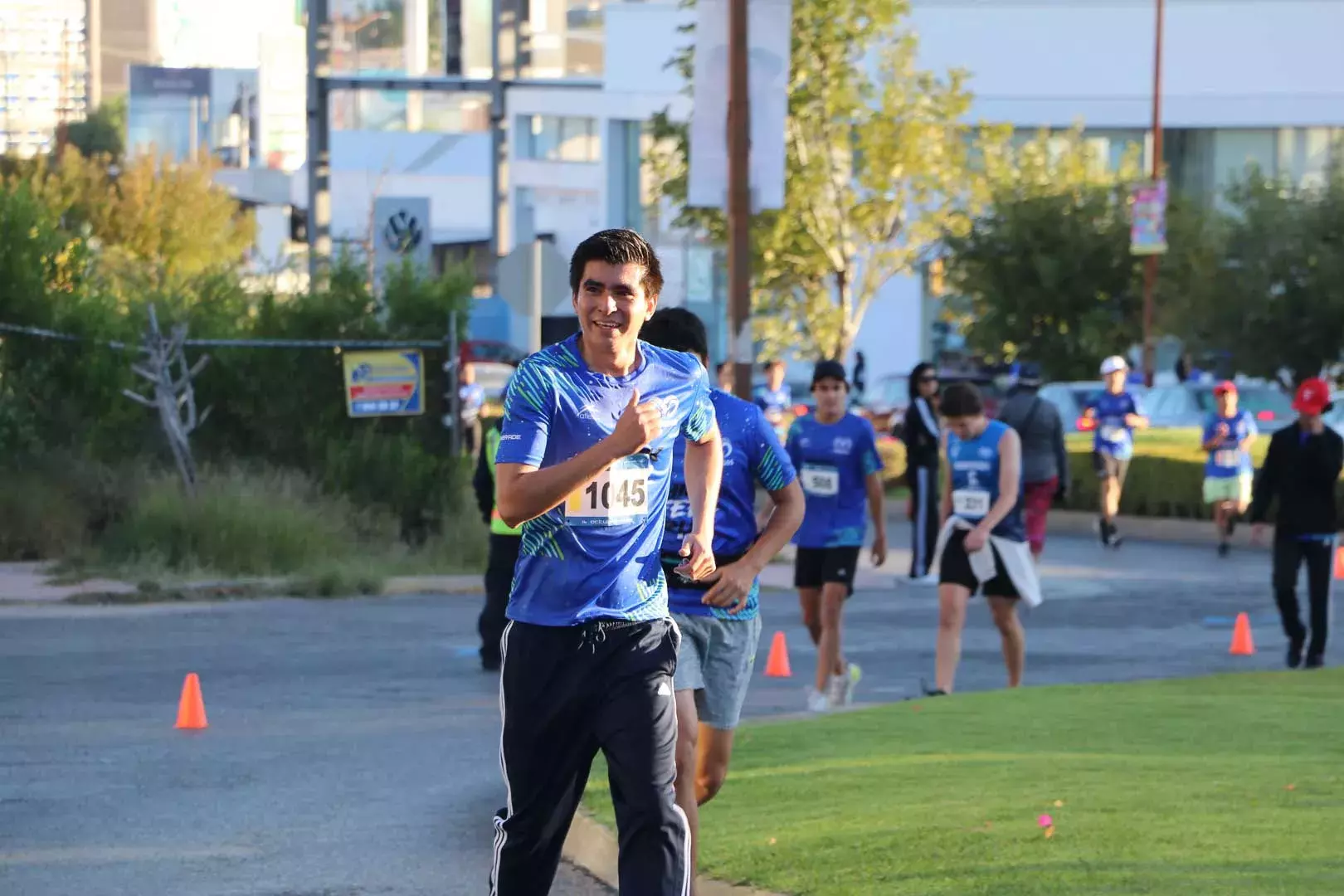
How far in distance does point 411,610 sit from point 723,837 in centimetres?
1009

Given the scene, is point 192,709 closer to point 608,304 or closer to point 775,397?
point 608,304

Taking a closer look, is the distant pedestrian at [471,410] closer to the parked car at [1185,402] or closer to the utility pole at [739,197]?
the utility pole at [739,197]

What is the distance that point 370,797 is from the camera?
9.52m

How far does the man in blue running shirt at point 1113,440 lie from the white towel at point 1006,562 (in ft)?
41.3

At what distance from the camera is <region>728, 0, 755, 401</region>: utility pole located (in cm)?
2016

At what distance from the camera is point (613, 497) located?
5.34m

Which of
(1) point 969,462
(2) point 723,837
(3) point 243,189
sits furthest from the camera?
A: (3) point 243,189

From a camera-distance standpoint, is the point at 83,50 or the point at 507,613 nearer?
the point at 507,613

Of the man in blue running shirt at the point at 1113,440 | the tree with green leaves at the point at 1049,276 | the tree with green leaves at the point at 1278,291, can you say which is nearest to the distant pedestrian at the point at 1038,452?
the man in blue running shirt at the point at 1113,440

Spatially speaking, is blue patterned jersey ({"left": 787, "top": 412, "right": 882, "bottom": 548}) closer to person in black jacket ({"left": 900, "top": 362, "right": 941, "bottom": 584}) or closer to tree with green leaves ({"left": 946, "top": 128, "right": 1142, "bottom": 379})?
person in black jacket ({"left": 900, "top": 362, "right": 941, "bottom": 584})

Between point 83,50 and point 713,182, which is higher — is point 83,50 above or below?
above

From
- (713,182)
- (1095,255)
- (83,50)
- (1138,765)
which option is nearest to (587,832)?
(1138,765)

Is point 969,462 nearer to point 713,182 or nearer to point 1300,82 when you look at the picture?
point 713,182

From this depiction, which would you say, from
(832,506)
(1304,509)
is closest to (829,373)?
(832,506)
